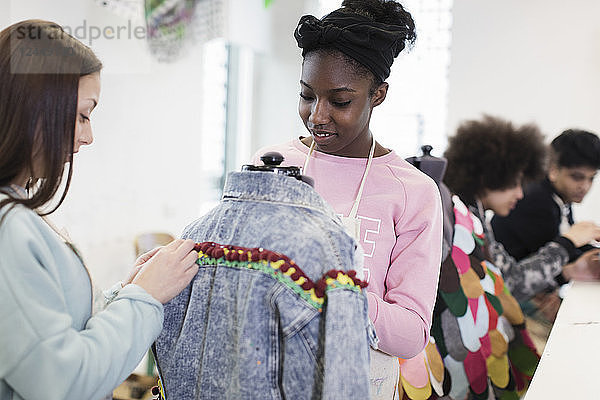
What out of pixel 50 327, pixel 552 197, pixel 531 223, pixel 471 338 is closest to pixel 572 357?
pixel 471 338

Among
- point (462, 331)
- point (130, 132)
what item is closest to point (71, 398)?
point (462, 331)

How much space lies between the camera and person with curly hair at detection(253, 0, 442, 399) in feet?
3.89

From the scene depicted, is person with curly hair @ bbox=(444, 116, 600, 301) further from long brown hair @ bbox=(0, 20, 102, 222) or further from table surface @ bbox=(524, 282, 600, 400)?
long brown hair @ bbox=(0, 20, 102, 222)

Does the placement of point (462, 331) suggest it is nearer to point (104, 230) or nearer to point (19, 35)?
point (19, 35)

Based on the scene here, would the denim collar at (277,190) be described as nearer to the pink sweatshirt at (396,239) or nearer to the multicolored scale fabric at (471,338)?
the pink sweatshirt at (396,239)

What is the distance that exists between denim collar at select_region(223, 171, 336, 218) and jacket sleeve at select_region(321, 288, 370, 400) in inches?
5.9

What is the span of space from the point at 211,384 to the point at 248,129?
412cm

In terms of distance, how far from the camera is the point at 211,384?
3.09 ft

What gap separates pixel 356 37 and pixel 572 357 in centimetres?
92

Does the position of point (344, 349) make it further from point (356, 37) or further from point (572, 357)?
point (572, 357)

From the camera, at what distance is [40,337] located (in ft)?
2.64

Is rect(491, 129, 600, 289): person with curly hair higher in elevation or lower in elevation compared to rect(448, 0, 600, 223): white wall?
lower

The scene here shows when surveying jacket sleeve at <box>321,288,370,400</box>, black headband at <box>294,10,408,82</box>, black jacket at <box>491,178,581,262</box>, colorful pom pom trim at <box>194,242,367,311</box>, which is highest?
black headband at <box>294,10,408,82</box>

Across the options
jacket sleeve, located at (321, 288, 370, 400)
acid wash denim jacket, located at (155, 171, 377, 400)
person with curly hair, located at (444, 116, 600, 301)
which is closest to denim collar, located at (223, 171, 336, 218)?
acid wash denim jacket, located at (155, 171, 377, 400)
